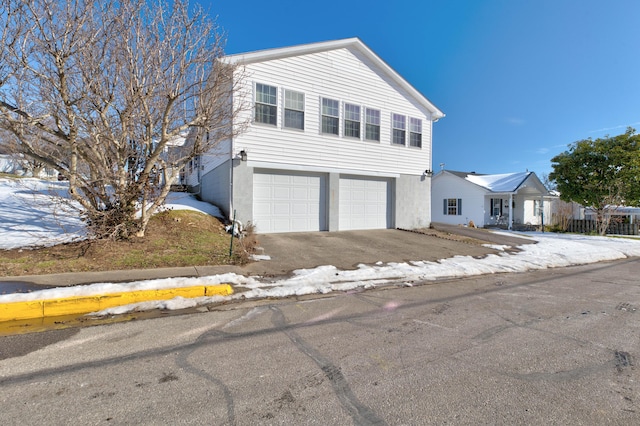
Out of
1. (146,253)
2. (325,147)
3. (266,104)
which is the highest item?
(266,104)

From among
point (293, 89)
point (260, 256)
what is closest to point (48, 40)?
point (260, 256)

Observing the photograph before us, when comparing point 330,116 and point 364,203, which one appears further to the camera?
point 364,203

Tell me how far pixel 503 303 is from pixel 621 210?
3654 centimetres

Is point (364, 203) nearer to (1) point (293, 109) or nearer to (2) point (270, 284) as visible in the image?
(1) point (293, 109)

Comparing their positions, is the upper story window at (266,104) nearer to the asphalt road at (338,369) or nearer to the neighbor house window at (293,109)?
the neighbor house window at (293,109)

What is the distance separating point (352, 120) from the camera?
1305 centimetres

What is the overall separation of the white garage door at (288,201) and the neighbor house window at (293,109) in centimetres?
191

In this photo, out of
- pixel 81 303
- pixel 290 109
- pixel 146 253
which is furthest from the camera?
pixel 290 109

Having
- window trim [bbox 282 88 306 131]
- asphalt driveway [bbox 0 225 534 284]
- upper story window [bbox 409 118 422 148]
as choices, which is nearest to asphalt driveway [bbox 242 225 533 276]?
asphalt driveway [bbox 0 225 534 284]

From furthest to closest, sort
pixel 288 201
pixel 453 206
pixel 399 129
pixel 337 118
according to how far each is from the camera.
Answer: pixel 453 206, pixel 399 129, pixel 337 118, pixel 288 201

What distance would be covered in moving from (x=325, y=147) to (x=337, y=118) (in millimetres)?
1417

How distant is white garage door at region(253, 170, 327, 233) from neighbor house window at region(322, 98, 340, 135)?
1.94m

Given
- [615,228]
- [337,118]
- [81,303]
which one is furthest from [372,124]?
[615,228]

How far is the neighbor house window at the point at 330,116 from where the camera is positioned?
1238 centimetres
